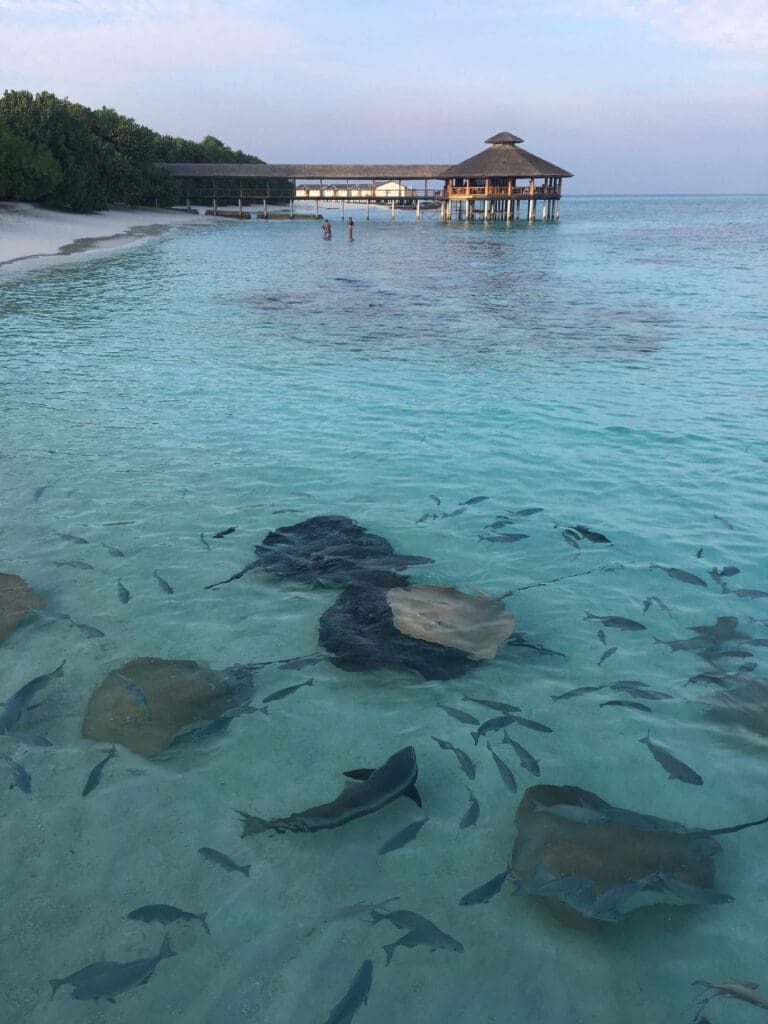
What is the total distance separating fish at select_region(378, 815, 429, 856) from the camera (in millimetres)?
3938

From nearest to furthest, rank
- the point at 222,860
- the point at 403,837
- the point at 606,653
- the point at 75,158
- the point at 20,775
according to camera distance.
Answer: the point at 222,860 → the point at 403,837 → the point at 20,775 → the point at 606,653 → the point at 75,158

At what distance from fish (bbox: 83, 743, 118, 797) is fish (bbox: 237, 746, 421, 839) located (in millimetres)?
917

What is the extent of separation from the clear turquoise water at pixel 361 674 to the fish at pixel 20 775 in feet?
0.19

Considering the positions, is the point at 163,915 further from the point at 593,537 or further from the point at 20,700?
the point at 593,537

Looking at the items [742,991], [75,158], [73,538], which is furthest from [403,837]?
[75,158]

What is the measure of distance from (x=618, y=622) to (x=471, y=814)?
8.48 feet

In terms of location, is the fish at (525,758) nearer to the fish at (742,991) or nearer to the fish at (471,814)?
the fish at (471,814)

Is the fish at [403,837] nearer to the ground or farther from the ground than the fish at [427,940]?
farther from the ground

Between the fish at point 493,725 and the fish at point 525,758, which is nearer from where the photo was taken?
the fish at point 525,758

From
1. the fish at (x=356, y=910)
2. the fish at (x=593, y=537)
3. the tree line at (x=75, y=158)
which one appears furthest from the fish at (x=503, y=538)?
the tree line at (x=75, y=158)

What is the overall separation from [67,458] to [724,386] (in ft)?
37.5

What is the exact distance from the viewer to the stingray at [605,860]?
3.55 m

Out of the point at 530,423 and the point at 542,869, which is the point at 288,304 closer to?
the point at 530,423

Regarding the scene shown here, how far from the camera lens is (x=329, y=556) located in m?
7.14
